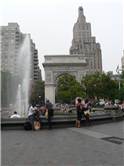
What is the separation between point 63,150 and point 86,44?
177m

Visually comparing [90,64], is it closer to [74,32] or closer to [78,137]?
[74,32]

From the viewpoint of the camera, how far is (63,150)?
1135 cm

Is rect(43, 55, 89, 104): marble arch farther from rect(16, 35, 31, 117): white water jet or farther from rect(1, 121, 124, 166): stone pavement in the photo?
rect(1, 121, 124, 166): stone pavement

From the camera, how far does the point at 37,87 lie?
405ft

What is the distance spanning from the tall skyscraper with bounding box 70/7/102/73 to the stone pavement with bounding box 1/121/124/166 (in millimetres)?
168631

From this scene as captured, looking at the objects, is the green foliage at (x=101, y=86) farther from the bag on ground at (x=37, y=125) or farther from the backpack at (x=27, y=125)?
the backpack at (x=27, y=125)

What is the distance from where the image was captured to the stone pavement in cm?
952

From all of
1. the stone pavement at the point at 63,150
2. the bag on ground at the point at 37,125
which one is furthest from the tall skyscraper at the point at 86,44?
the stone pavement at the point at 63,150

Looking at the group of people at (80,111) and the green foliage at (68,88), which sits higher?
the green foliage at (68,88)

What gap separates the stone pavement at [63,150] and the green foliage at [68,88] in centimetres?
7070

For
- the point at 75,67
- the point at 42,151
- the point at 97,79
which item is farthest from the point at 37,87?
the point at 42,151

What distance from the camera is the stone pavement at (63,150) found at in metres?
9.52

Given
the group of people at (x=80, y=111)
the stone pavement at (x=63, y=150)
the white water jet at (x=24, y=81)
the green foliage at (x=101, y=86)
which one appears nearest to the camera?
the stone pavement at (x=63, y=150)

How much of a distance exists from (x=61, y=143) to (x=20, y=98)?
24619 mm
